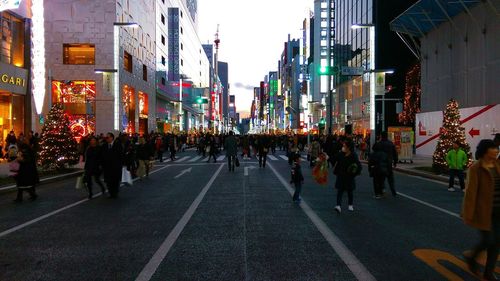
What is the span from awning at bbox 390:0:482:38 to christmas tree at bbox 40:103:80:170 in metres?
21.9

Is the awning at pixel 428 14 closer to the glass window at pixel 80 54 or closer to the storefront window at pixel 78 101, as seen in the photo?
the glass window at pixel 80 54

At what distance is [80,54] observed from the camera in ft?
131

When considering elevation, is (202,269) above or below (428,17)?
below

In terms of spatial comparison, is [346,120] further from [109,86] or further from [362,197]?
[362,197]

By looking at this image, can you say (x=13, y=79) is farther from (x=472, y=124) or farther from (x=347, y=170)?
(x=472, y=124)

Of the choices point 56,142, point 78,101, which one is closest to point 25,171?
point 56,142

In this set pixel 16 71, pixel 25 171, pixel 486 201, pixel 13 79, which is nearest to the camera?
pixel 486 201

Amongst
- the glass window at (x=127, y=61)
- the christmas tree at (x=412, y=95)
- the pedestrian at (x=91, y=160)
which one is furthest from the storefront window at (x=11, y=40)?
the christmas tree at (x=412, y=95)

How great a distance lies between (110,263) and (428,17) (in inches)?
1237

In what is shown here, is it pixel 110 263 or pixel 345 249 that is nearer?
pixel 110 263

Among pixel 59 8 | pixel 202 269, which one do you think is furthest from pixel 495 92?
pixel 59 8

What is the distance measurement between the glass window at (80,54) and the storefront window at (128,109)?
15.8 feet

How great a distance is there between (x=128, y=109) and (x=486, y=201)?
143ft

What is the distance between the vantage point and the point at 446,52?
32.6 m
